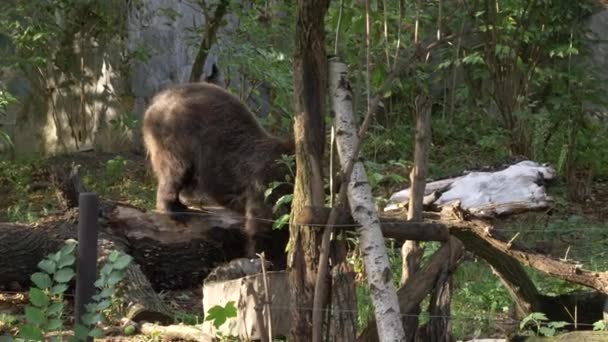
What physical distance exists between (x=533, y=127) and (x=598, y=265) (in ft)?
12.9

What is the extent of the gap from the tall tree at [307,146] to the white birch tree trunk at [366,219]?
0.08m

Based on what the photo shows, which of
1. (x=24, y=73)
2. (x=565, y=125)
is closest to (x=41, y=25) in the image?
(x=24, y=73)

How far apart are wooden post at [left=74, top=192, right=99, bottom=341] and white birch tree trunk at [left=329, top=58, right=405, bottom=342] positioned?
1.18m

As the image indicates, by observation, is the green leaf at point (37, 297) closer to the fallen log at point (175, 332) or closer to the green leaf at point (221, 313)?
the green leaf at point (221, 313)

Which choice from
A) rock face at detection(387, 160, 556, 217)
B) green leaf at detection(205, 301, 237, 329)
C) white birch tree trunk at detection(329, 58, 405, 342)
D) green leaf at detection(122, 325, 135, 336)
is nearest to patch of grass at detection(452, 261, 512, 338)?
green leaf at detection(205, 301, 237, 329)

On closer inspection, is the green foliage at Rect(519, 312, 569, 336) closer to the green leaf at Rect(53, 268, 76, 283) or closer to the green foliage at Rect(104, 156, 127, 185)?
the green leaf at Rect(53, 268, 76, 283)

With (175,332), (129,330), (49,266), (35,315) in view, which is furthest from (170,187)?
(35,315)

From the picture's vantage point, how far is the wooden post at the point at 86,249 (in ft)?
15.1

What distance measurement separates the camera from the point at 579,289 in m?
6.19

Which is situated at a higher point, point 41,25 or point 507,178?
point 41,25

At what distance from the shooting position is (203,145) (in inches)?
360

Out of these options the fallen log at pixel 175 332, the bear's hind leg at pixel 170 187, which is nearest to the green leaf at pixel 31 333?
the fallen log at pixel 175 332

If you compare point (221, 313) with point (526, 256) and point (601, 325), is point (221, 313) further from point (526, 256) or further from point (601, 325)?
point (601, 325)

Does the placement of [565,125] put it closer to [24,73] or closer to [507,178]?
[507,178]
